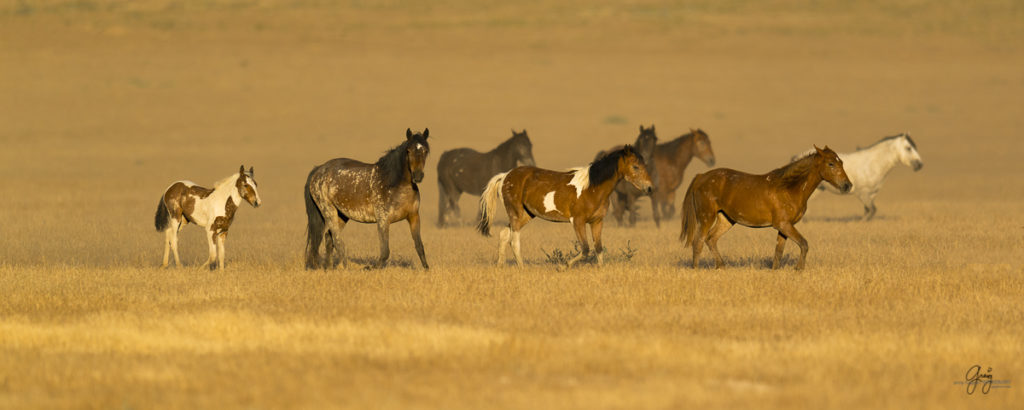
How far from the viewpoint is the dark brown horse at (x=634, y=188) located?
69.2ft

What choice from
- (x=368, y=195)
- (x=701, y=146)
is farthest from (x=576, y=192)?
(x=701, y=146)

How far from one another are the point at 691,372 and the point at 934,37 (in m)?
66.5

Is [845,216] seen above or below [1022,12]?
below

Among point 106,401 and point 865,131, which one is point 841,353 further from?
point 865,131

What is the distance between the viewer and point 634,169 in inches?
561

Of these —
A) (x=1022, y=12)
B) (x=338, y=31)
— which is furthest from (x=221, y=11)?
(x=1022, y=12)

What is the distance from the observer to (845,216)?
25234 millimetres

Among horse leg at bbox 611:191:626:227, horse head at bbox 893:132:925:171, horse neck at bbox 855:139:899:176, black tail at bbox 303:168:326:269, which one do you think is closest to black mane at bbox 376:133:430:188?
black tail at bbox 303:168:326:269

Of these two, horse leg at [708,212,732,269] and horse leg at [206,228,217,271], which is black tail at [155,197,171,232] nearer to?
horse leg at [206,228,217,271]

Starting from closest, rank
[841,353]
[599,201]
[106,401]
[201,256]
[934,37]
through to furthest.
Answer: [106,401] < [841,353] < [599,201] < [201,256] < [934,37]

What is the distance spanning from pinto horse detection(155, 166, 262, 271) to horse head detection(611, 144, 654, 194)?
4.63 m

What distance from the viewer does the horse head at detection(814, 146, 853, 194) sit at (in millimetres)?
13445

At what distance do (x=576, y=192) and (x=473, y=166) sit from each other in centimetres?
837

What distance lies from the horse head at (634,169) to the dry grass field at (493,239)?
113 cm
